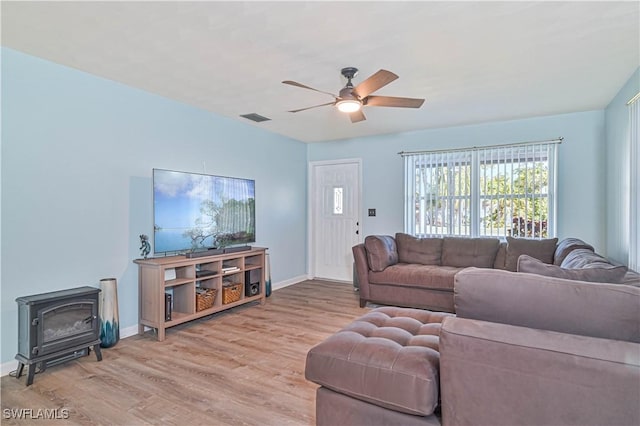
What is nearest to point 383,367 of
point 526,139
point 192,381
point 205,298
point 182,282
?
point 192,381

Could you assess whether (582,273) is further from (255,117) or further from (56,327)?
(255,117)

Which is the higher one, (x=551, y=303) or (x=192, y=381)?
(x=551, y=303)

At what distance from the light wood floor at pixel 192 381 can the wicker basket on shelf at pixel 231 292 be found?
35 centimetres

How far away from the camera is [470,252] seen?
4.27 metres

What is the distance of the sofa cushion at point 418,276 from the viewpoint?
380 centimetres

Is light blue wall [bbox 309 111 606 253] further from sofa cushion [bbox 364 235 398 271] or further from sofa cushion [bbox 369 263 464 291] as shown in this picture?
sofa cushion [bbox 369 263 464 291]

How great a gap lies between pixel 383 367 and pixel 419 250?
323 centimetres

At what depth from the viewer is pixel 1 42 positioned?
241 cm

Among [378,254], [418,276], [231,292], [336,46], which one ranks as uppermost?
[336,46]

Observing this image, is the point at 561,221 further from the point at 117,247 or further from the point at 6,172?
the point at 6,172

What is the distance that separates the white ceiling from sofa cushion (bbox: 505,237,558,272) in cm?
160

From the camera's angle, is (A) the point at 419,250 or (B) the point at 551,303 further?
(A) the point at 419,250

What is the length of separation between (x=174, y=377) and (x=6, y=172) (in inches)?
77.4

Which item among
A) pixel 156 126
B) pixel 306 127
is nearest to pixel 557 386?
pixel 156 126
